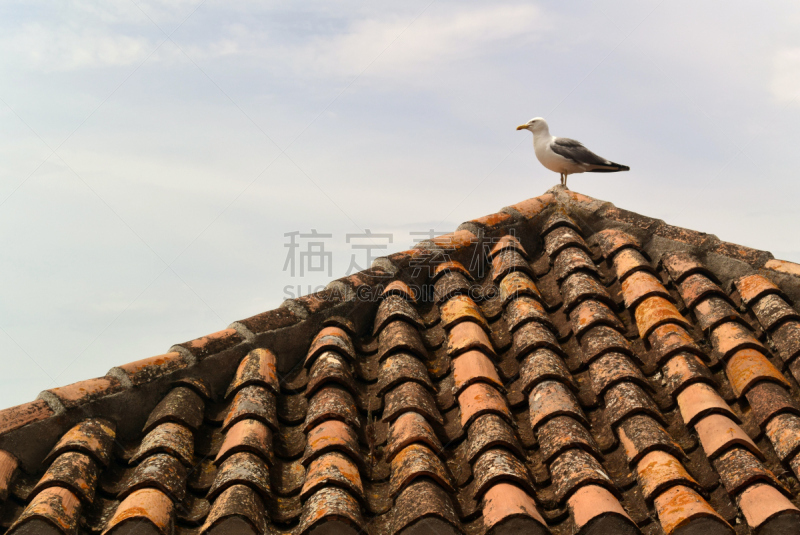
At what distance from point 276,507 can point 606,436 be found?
179cm

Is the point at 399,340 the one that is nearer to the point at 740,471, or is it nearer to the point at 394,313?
the point at 394,313

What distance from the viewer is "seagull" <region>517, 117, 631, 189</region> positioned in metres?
7.05

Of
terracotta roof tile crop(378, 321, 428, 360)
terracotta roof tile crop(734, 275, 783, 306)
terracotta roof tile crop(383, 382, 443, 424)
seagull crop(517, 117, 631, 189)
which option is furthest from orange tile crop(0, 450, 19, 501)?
seagull crop(517, 117, 631, 189)

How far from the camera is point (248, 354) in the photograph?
452 centimetres

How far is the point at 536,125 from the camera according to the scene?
25.4ft

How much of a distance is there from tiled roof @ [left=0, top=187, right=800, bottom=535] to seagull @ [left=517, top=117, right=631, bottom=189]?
1880 millimetres

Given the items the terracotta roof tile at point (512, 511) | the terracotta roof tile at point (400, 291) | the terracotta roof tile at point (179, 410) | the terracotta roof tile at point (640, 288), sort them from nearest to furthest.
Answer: the terracotta roof tile at point (512, 511), the terracotta roof tile at point (179, 410), the terracotta roof tile at point (640, 288), the terracotta roof tile at point (400, 291)

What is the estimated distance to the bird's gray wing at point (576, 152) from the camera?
277 inches

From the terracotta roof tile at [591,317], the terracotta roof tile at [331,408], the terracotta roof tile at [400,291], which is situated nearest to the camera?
the terracotta roof tile at [331,408]

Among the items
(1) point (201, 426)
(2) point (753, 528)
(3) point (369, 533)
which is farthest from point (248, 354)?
(2) point (753, 528)

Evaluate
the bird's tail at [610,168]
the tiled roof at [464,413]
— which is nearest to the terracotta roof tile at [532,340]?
the tiled roof at [464,413]

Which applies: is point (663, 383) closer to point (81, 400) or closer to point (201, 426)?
point (201, 426)

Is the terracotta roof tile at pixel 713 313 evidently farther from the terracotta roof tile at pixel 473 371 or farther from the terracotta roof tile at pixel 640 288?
the terracotta roof tile at pixel 473 371

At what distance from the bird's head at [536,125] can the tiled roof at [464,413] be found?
2695 mm
